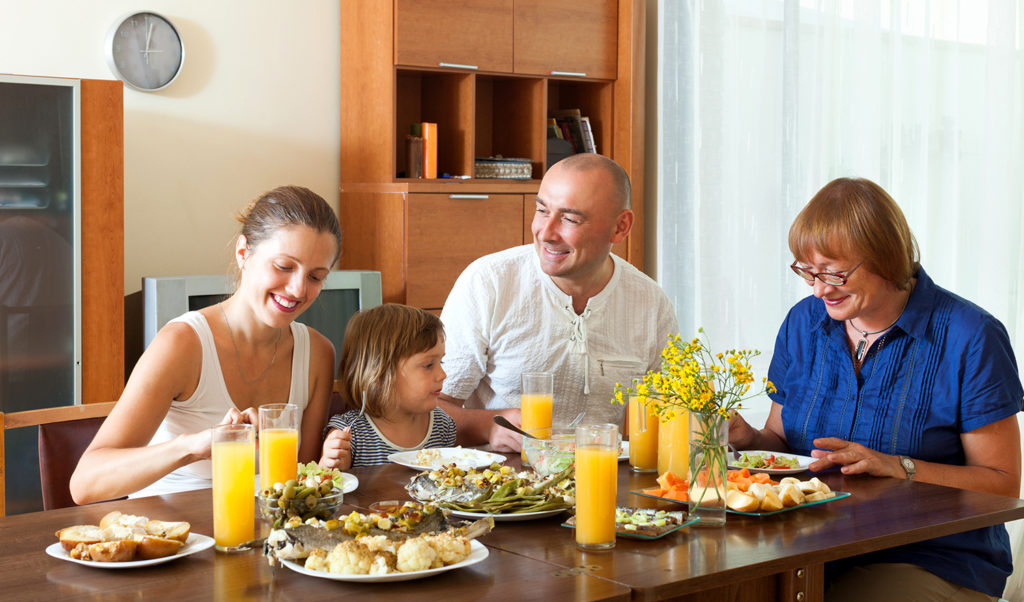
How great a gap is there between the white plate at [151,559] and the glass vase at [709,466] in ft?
2.39

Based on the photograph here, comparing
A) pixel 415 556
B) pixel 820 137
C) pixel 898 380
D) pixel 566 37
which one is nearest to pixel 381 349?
pixel 415 556

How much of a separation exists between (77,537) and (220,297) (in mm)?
2486

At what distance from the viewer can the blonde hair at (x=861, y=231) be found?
213 centimetres

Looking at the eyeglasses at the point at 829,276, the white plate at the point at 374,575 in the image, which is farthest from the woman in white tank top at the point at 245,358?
the eyeglasses at the point at 829,276

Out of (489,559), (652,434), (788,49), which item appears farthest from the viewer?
(788,49)

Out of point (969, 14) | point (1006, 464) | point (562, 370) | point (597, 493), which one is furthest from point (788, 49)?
→ point (597, 493)

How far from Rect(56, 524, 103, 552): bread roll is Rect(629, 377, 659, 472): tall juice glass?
974 mm

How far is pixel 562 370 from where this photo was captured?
2.69m

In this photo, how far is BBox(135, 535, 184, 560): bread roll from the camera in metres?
1.41

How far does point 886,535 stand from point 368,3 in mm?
3314

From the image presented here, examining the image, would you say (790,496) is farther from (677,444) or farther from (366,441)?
(366,441)

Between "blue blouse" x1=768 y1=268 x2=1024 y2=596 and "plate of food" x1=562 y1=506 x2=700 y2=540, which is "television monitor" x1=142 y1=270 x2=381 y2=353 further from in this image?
"plate of food" x1=562 y1=506 x2=700 y2=540

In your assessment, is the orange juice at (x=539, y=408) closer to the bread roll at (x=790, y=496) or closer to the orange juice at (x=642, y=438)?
the orange juice at (x=642, y=438)

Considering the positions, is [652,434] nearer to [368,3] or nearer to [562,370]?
[562,370]
